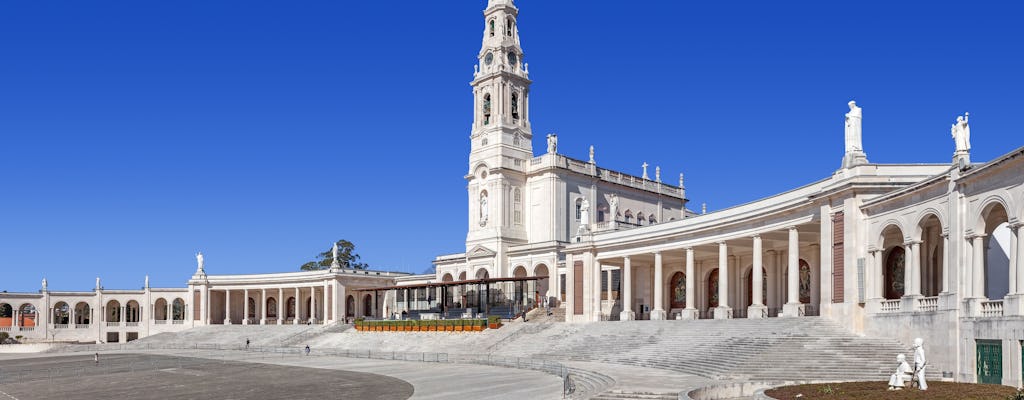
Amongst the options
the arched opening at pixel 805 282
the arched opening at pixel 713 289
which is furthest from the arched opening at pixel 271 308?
the arched opening at pixel 805 282

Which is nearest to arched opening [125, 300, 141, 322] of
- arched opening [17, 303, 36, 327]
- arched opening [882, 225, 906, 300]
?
arched opening [17, 303, 36, 327]

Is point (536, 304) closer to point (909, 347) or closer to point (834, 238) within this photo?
point (834, 238)

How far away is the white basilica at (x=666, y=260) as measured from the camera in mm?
31609

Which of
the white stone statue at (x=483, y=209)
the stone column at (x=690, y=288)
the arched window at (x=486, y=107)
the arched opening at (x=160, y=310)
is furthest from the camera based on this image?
the arched opening at (x=160, y=310)

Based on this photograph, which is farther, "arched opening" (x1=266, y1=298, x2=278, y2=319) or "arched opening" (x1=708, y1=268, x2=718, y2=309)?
"arched opening" (x1=266, y1=298, x2=278, y2=319)

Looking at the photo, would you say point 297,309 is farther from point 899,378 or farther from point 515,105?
point 899,378

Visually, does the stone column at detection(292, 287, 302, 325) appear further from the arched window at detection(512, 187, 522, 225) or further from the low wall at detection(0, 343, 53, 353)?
the arched window at detection(512, 187, 522, 225)

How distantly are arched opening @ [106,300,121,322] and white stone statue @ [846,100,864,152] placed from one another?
308ft

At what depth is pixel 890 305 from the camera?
37.0 m

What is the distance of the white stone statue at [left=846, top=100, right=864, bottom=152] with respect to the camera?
40594 millimetres

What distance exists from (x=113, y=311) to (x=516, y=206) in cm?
5830

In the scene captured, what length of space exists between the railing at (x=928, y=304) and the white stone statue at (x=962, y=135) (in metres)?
5.54

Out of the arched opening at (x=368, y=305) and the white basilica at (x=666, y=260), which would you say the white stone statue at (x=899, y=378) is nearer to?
the white basilica at (x=666, y=260)

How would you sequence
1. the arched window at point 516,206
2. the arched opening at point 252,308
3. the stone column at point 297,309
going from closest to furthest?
the arched window at point 516,206, the stone column at point 297,309, the arched opening at point 252,308
